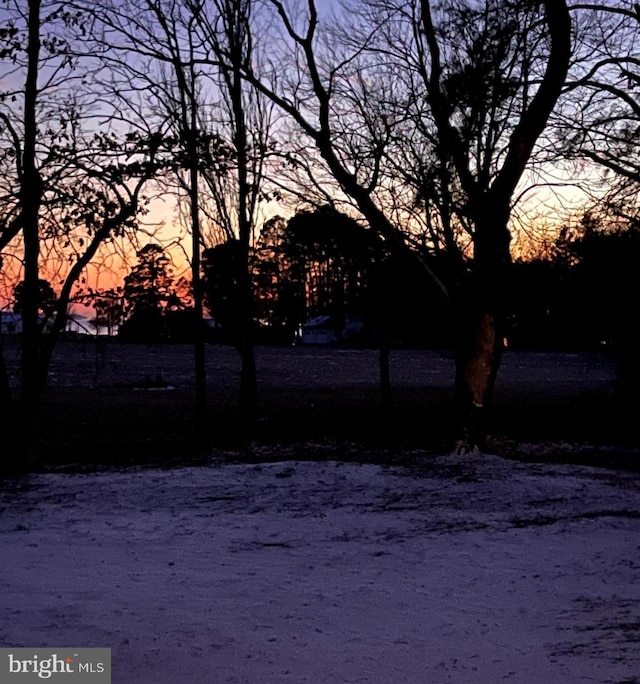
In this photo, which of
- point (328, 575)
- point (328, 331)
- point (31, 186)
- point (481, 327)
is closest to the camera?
point (328, 575)

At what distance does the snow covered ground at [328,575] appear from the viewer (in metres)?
5.29

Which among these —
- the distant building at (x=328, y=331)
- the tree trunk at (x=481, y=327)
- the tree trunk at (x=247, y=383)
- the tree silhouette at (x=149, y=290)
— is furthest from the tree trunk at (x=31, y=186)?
the distant building at (x=328, y=331)

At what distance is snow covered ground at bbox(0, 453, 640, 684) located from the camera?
5293 millimetres

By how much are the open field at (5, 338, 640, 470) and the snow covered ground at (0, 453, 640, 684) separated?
383cm

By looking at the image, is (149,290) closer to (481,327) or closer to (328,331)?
(481,327)

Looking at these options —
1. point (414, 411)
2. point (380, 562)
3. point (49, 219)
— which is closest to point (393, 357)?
point (414, 411)

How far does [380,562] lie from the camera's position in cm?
782

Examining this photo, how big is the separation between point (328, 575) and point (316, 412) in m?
16.1

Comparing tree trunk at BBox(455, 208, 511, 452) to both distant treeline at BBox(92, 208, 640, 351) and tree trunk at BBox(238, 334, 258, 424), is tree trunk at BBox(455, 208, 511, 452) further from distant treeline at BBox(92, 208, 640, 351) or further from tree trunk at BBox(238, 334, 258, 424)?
tree trunk at BBox(238, 334, 258, 424)

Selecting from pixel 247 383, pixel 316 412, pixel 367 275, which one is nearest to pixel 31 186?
pixel 247 383

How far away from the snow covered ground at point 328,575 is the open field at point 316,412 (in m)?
3.83

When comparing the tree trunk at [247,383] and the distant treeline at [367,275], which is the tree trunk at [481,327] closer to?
the distant treeline at [367,275]

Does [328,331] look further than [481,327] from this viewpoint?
Yes

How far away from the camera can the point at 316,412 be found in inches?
922
